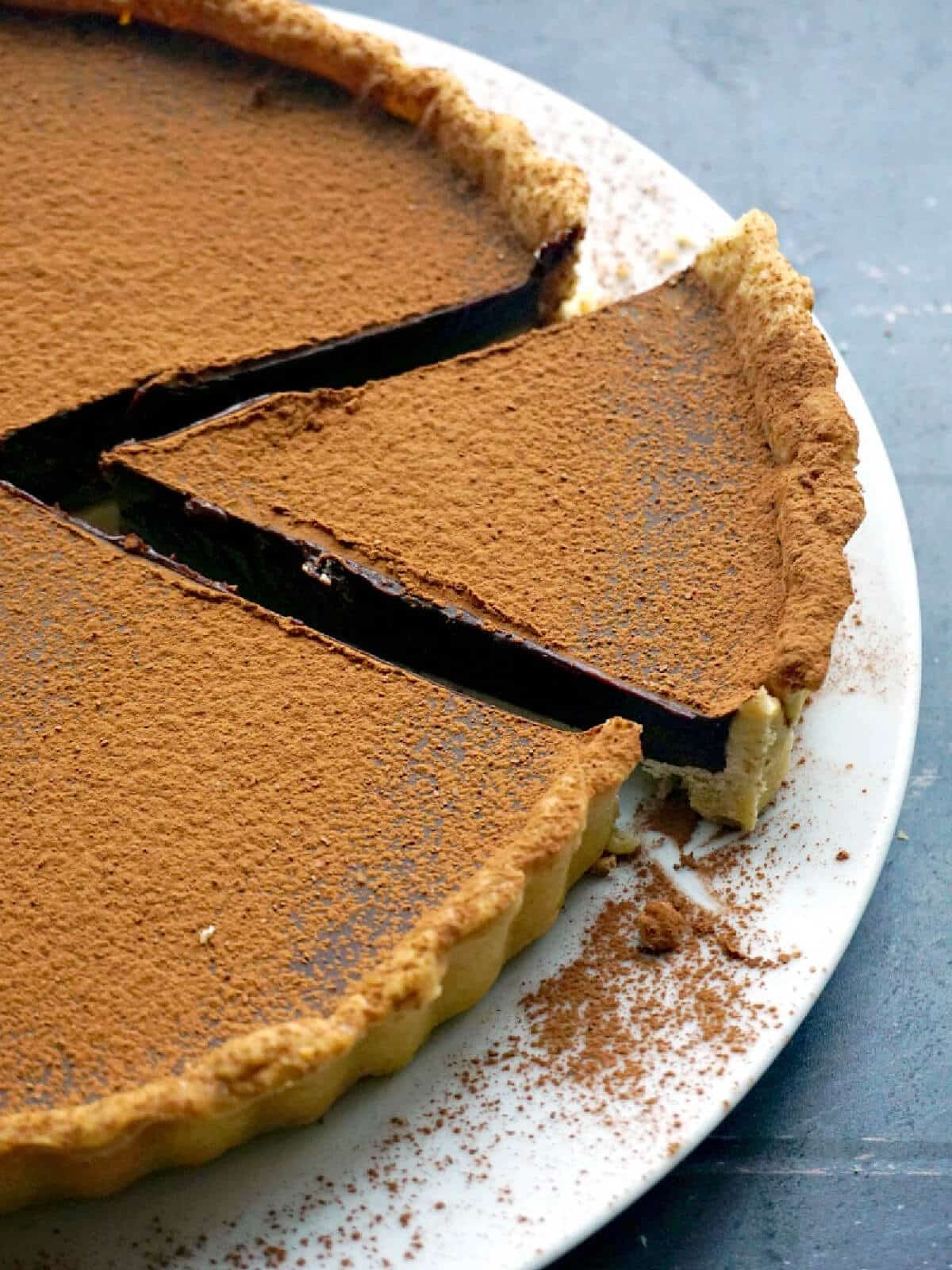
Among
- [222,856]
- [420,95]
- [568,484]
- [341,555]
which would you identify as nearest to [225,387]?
[341,555]

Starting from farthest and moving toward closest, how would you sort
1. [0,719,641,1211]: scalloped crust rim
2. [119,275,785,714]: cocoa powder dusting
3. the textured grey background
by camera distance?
[119,275,785,714]: cocoa powder dusting
the textured grey background
[0,719,641,1211]: scalloped crust rim

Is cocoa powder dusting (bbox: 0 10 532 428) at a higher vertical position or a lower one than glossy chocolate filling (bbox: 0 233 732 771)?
higher

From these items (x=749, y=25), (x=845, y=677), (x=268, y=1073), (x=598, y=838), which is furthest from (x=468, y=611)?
(x=749, y=25)

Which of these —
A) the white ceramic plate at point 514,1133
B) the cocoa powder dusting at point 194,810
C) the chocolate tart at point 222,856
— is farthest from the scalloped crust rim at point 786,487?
the cocoa powder dusting at point 194,810

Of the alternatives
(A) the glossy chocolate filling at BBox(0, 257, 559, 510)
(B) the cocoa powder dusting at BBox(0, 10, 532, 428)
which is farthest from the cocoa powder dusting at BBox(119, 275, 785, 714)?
(B) the cocoa powder dusting at BBox(0, 10, 532, 428)

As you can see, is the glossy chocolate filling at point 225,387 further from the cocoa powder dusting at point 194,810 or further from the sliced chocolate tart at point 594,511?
the cocoa powder dusting at point 194,810

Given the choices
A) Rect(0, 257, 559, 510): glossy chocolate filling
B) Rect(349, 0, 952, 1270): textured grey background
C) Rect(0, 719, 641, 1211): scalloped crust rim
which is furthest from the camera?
Rect(0, 257, 559, 510): glossy chocolate filling

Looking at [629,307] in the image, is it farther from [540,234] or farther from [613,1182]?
[613,1182]

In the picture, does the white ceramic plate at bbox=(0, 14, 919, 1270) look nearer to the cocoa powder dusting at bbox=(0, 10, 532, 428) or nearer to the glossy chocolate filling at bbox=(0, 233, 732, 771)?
the glossy chocolate filling at bbox=(0, 233, 732, 771)
